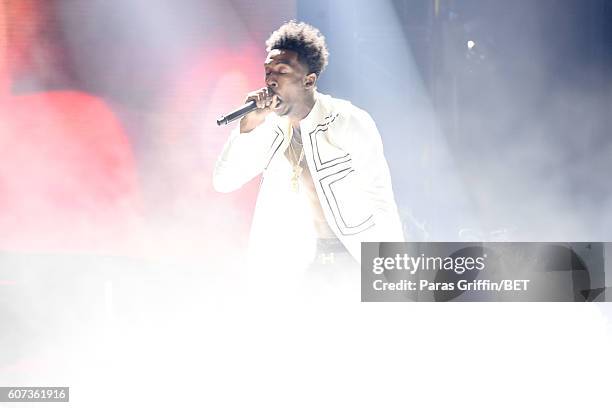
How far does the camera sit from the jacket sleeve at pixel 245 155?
2760 mm

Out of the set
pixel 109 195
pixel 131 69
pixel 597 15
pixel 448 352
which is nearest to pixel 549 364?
pixel 448 352

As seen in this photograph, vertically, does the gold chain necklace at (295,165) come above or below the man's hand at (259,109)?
below

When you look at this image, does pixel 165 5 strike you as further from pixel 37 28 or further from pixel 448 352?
pixel 448 352

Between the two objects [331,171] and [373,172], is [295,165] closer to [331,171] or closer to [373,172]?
[331,171]

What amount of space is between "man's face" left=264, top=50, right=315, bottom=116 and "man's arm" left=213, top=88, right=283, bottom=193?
0.06m

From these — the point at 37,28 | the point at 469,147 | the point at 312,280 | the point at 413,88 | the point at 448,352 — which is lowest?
the point at 448,352

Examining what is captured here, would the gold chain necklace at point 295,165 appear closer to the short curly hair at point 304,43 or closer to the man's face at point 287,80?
the man's face at point 287,80

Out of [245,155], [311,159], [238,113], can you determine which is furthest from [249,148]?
[311,159]

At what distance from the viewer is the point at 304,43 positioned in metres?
2.74

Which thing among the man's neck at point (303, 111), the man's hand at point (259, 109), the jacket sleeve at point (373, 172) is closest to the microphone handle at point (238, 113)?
the man's hand at point (259, 109)

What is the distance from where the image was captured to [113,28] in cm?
278

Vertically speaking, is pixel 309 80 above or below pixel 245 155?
above

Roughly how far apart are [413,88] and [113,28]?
4.49ft

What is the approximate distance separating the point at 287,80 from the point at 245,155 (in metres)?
0.38
